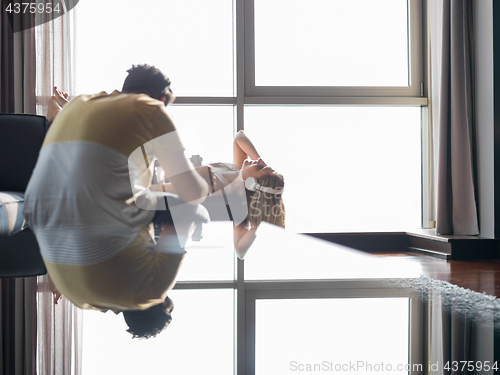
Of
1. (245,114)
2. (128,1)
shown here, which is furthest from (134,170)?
(128,1)

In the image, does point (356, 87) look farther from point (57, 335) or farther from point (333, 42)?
point (57, 335)

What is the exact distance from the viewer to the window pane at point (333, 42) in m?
3.37

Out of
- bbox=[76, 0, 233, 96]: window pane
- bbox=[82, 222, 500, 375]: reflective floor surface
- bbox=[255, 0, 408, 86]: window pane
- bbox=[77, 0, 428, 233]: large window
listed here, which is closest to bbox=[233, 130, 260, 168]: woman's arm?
bbox=[77, 0, 428, 233]: large window

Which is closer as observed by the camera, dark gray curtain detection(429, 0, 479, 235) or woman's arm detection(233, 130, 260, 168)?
dark gray curtain detection(429, 0, 479, 235)

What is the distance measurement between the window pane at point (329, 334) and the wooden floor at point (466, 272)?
0.54 m

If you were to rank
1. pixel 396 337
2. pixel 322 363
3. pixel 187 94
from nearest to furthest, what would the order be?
1. pixel 322 363
2. pixel 396 337
3. pixel 187 94

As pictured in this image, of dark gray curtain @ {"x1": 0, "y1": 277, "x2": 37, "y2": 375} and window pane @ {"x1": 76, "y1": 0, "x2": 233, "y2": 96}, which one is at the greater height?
window pane @ {"x1": 76, "y1": 0, "x2": 233, "y2": 96}

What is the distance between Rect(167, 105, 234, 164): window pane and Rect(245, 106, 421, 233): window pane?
30cm

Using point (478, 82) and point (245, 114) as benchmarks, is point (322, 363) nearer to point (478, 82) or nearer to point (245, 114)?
point (478, 82)

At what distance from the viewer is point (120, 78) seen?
3369mm

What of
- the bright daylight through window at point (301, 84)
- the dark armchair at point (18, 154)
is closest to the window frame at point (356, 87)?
the bright daylight through window at point (301, 84)

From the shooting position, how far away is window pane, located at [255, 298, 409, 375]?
672 mm

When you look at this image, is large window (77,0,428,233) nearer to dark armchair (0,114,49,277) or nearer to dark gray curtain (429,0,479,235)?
dark gray curtain (429,0,479,235)

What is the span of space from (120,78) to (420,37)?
2617 mm
